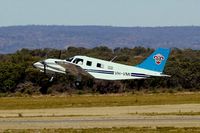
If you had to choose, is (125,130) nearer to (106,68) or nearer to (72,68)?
(72,68)

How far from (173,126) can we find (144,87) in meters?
37.1

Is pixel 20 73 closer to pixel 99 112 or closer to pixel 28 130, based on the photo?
pixel 99 112

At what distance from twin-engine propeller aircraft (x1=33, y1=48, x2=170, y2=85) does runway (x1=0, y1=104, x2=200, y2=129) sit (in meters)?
15.3

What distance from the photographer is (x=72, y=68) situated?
188 ft

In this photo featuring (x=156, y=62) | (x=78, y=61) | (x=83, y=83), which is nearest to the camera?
(x=78, y=61)

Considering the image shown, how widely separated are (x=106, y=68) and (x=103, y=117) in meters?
24.5

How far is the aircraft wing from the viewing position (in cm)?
5656

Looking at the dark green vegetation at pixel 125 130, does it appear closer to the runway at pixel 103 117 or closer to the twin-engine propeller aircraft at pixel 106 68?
the runway at pixel 103 117

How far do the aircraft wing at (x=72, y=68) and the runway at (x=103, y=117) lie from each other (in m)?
15.2

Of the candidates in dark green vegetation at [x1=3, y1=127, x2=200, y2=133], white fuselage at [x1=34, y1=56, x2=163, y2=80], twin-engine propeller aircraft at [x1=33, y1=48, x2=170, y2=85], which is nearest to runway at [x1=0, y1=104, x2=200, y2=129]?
dark green vegetation at [x1=3, y1=127, x2=200, y2=133]

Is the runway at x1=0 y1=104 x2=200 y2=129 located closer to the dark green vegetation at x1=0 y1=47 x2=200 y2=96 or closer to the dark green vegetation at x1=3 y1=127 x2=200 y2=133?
the dark green vegetation at x1=3 y1=127 x2=200 y2=133

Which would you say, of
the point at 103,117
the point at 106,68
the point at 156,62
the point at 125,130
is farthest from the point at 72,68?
the point at 125,130

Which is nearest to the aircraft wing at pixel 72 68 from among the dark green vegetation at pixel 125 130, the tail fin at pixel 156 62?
the tail fin at pixel 156 62

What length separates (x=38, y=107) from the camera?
43.2 metres
